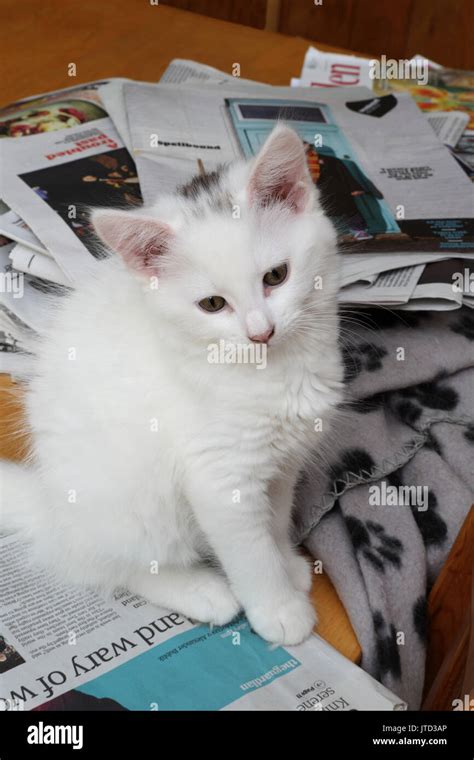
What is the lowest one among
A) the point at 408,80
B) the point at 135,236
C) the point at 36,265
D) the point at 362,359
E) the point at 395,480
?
the point at 395,480

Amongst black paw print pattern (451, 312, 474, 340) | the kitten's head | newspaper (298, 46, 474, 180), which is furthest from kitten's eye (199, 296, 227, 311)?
newspaper (298, 46, 474, 180)

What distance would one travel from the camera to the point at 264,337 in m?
0.85

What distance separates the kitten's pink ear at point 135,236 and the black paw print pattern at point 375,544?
1.39ft

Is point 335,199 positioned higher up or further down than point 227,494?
higher up

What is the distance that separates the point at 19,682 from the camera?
86 centimetres

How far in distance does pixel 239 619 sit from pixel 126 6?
1503 mm

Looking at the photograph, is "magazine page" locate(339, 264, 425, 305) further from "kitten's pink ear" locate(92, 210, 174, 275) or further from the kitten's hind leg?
the kitten's hind leg

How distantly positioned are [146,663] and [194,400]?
0.30 metres

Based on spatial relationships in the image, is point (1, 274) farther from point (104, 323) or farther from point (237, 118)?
point (237, 118)

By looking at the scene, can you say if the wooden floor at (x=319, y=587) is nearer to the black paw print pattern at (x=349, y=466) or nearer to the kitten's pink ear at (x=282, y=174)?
the black paw print pattern at (x=349, y=466)

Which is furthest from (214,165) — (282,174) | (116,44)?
(116,44)

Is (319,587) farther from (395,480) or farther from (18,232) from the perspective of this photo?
(18,232)

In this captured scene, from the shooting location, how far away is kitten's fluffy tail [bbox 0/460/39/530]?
108 cm
